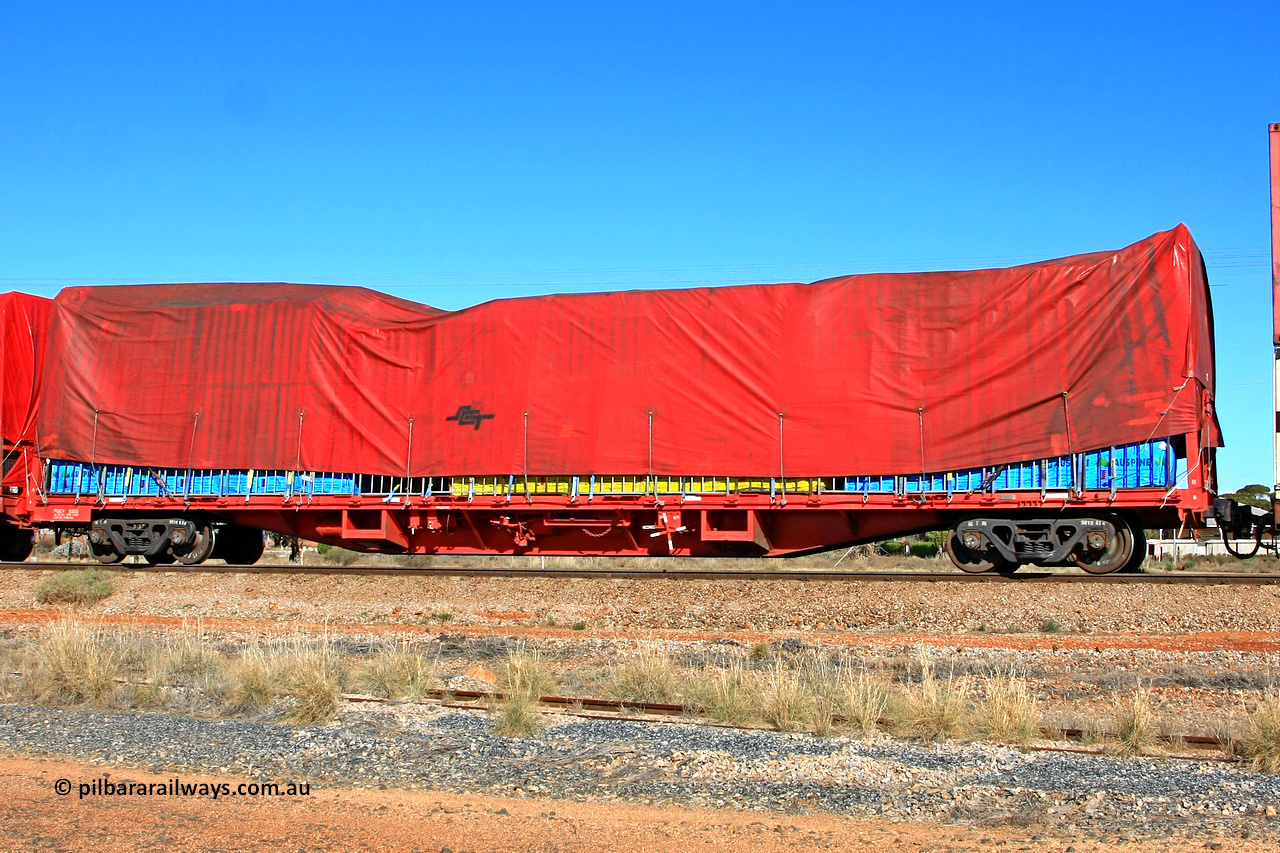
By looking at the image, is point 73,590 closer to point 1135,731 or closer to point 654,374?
point 654,374

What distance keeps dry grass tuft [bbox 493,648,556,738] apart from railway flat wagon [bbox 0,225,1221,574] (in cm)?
539

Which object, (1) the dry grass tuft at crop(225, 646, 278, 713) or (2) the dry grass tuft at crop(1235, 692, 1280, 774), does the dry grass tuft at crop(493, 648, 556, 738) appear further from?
(2) the dry grass tuft at crop(1235, 692, 1280, 774)

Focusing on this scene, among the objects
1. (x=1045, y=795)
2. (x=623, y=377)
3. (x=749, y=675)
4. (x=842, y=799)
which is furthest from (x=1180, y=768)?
(x=623, y=377)

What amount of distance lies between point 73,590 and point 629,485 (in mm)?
8107

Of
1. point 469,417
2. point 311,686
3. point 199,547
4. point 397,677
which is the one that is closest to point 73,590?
point 199,547

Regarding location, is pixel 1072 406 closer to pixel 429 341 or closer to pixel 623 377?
pixel 623 377

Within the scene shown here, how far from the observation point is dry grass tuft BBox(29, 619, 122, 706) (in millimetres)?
8344

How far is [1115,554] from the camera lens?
12875mm

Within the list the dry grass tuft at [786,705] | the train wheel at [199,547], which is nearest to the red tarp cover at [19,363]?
the train wheel at [199,547]

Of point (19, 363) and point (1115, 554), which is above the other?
point (19, 363)

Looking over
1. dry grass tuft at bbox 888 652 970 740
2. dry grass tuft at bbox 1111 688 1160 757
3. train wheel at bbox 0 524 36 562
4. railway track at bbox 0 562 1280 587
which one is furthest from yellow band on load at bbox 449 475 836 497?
train wheel at bbox 0 524 36 562

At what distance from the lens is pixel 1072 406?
1278 centimetres

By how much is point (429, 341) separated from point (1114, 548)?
9950mm

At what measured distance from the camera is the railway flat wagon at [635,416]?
1275 centimetres
